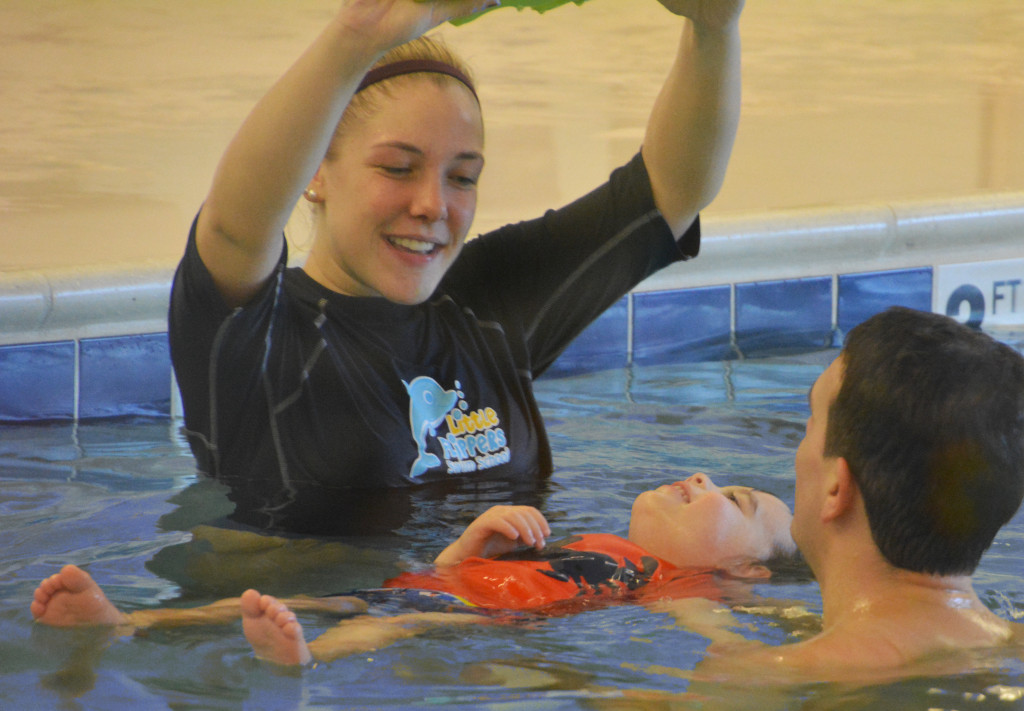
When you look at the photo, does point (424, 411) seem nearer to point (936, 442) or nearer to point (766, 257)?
point (936, 442)

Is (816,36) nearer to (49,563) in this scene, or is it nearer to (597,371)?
(597,371)

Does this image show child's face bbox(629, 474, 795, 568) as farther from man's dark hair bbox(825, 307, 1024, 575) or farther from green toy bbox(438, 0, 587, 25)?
green toy bbox(438, 0, 587, 25)

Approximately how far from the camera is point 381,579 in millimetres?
2107

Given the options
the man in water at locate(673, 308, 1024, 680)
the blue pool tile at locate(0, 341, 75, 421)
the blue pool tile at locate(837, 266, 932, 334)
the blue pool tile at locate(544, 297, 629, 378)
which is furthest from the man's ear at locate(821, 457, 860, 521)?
the blue pool tile at locate(837, 266, 932, 334)

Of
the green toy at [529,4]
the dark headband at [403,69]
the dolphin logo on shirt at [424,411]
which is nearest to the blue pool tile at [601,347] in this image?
the dolphin logo on shirt at [424,411]

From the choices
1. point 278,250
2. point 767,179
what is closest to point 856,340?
point 278,250

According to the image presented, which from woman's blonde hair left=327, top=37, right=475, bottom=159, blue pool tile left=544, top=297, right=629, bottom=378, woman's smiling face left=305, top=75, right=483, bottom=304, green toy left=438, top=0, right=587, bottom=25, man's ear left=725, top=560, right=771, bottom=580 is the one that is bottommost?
man's ear left=725, top=560, right=771, bottom=580

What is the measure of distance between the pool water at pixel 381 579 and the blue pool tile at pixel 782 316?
65 cm

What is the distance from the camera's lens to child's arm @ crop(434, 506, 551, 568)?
1956 millimetres

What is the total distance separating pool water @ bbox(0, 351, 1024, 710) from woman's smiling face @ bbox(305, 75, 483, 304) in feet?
1.43

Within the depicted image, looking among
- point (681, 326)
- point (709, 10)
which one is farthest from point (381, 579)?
point (681, 326)

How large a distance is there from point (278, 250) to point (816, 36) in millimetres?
8184

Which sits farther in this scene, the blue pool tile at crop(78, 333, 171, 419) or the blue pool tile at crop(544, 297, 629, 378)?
the blue pool tile at crop(544, 297, 629, 378)

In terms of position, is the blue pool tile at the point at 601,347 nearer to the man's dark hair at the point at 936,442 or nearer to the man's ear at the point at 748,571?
the man's ear at the point at 748,571
